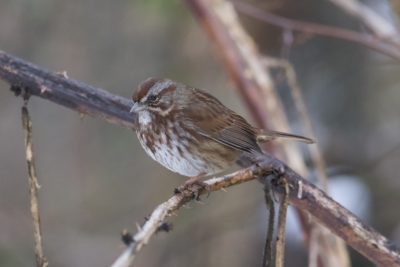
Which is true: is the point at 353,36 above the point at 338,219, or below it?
above

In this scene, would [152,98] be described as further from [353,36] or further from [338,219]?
[353,36]

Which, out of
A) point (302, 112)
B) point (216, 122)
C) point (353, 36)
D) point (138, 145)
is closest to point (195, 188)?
point (216, 122)

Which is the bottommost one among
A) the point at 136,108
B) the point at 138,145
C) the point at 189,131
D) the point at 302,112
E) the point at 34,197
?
the point at 34,197

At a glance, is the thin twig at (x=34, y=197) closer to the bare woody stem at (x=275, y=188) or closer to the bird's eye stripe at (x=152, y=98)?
the bare woody stem at (x=275, y=188)

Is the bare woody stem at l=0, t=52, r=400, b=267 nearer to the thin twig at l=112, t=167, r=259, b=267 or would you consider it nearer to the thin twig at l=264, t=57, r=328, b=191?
the thin twig at l=112, t=167, r=259, b=267

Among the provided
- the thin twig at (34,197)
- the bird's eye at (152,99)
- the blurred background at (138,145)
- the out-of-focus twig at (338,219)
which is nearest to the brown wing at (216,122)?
the bird's eye at (152,99)

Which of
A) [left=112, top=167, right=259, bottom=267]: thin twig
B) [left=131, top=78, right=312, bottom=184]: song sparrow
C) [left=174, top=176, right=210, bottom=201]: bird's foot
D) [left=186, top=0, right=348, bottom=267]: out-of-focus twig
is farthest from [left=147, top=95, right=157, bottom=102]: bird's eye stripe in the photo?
[left=186, top=0, right=348, bottom=267]: out-of-focus twig
